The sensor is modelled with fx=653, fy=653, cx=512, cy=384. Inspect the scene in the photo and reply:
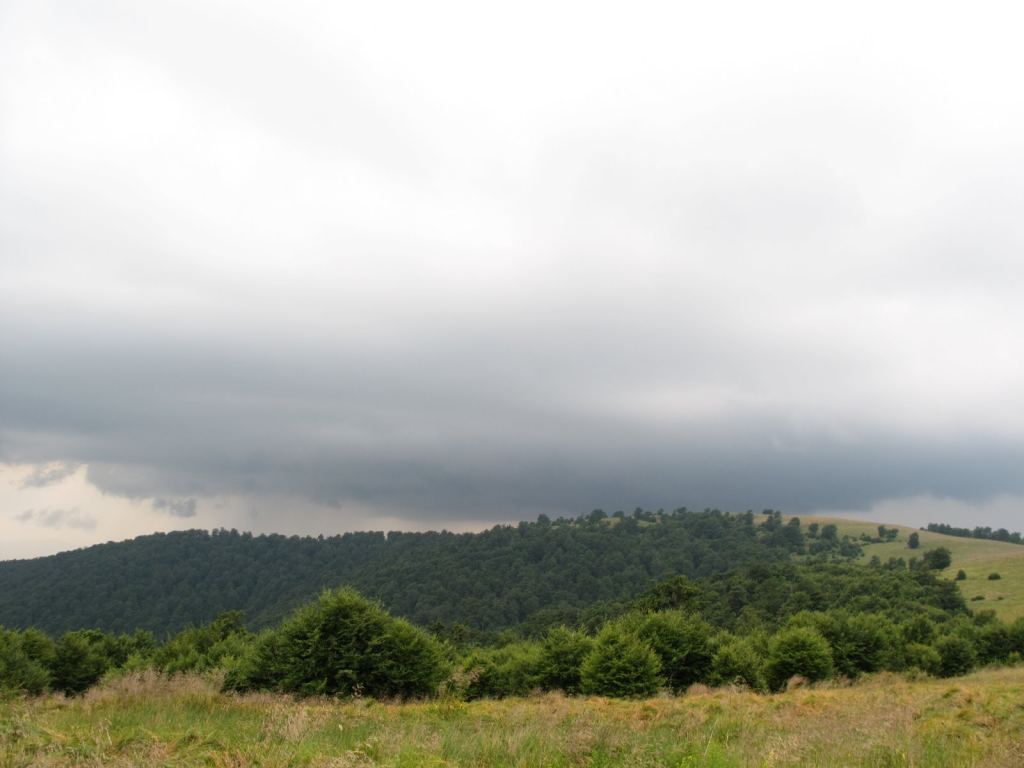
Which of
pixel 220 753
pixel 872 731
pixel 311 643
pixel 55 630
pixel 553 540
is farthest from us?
pixel 553 540

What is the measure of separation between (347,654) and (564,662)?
13.0 metres

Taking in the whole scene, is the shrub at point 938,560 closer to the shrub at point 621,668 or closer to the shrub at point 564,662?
the shrub at point 564,662

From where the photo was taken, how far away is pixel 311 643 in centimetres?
2597

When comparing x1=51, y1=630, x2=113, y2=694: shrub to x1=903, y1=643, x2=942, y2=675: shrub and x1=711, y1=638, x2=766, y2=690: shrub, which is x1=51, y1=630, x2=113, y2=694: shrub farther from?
x1=903, y1=643, x2=942, y2=675: shrub

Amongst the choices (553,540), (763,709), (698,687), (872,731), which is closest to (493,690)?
(698,687)

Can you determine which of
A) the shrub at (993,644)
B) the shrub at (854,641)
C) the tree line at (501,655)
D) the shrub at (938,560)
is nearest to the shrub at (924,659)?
the tree line at (501,655)

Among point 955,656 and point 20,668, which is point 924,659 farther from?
point 20,668

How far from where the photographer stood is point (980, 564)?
110m

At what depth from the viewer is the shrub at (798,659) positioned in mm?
36062

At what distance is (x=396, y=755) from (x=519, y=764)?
146 cm

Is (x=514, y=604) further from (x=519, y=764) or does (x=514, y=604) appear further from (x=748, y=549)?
(x=519, y=764)

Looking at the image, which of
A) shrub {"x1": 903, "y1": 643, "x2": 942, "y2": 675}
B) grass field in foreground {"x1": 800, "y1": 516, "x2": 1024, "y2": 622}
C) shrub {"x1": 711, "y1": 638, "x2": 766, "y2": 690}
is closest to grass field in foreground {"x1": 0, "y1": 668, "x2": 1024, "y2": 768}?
shrub {"x1": 711, "y1": 638, "x2": 766, "y2": 690}

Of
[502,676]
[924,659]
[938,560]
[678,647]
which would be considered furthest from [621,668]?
[938,560]

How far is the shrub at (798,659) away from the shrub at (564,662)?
11.0 meters
